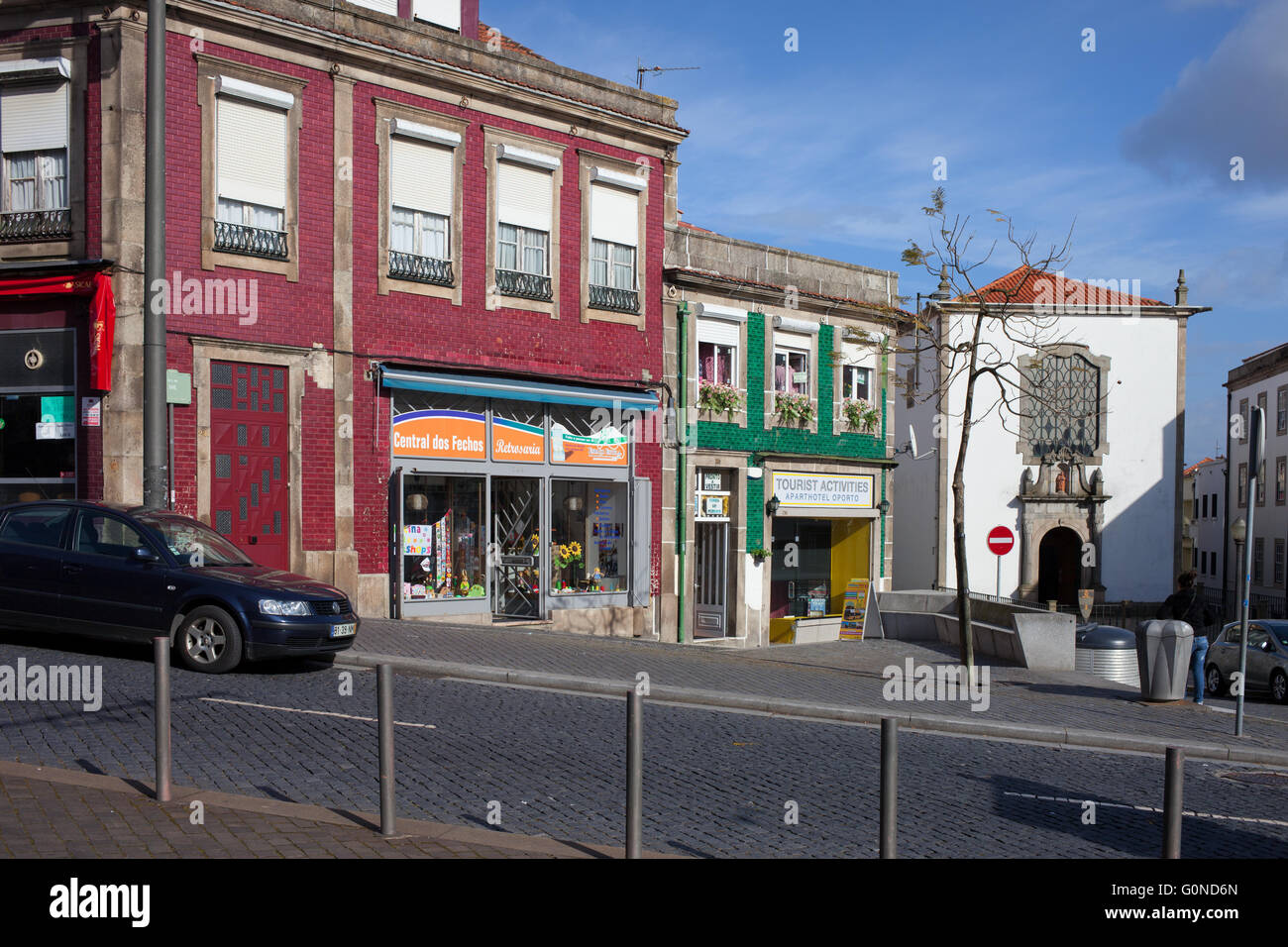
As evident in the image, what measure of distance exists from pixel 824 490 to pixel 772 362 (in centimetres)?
345

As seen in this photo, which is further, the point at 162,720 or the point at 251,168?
the point at 251,168

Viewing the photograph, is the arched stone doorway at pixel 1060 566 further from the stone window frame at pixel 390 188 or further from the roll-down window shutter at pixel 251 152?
the roll-down window shutter at pixel 251 152

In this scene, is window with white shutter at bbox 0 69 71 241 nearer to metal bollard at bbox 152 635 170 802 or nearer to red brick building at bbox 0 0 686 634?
red brick building at bbox 0 0 686 634

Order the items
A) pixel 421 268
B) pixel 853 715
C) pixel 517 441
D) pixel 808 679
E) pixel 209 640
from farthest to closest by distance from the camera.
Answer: pixel 517 441 < pixel 421 268 < pixel 808 679 < pixel 853 715 < pixel 209 640

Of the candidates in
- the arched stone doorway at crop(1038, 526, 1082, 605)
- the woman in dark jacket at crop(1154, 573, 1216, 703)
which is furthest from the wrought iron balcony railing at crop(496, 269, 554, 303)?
the arched stone doorway at crop(1038, 526, 1082, 605)

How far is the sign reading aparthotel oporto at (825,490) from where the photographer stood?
26.7 m

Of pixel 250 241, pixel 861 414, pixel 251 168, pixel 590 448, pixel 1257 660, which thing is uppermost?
pixel 251 168

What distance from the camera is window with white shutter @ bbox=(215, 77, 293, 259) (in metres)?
17.7

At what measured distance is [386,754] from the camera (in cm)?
679

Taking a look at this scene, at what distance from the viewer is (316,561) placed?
18594mm

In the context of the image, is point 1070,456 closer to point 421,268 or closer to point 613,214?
point 613,214

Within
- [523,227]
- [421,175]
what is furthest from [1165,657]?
[421,175]

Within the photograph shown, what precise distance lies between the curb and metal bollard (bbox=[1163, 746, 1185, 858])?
6641 millimetres
